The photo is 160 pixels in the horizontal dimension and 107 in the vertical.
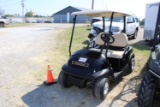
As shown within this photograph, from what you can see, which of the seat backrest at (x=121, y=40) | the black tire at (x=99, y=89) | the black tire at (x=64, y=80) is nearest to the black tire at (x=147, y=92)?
the black tire at (x=99, y=89)

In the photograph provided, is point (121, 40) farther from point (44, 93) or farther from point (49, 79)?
point (44, 93)

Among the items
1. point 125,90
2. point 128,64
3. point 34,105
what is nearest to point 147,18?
point 128,64

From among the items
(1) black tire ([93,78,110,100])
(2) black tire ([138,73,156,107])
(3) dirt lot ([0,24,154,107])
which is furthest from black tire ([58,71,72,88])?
(2) black tire ([138,73,156,107])

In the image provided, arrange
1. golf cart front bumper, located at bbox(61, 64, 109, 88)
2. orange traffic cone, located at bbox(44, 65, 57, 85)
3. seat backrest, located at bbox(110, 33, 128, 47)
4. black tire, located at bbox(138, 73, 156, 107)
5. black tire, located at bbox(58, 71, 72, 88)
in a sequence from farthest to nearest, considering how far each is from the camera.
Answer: seat backrest, located at bbox(110, 33, 128, 47)
orange traffic cone, located at bbox(44, 65, 57, 85)
black tire, located at bbox(58, 71, 72, 88)
golf cart front bumper, located at bbox(61, 64, 109, 88)
black tire, located at bbox(138, 73, 156, 107)

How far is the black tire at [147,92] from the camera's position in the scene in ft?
10.9

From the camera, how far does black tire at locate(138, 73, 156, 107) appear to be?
3.34 meters

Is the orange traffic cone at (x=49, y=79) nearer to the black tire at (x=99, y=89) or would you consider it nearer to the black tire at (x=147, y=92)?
the black tire at (x=99, y=89)

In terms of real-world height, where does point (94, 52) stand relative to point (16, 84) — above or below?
above

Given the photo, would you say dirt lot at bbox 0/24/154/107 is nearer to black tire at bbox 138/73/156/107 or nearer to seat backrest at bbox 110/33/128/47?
→ black tire at bbox 138/73/156/107

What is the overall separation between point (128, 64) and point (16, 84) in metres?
3.11

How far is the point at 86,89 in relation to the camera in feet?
15.5

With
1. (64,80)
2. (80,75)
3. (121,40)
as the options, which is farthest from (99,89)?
(121,40)

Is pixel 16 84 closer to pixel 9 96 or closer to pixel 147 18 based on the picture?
pixel 9 96

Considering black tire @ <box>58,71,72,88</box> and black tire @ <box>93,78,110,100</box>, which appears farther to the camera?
black tire @ <box>58,71,72,88</box>
